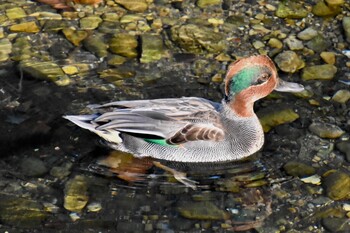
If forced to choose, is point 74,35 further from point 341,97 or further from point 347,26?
point 347,26

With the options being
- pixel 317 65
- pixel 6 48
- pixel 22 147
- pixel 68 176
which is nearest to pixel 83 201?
pixel 68 176

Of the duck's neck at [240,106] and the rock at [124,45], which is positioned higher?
the duck's neck at [240,106]

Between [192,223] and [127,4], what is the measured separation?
3.79 metres

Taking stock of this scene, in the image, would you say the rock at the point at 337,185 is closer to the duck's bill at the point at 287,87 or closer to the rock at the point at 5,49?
the duck's bill at the point at 287,87

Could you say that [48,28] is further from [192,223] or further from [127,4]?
[192,223]

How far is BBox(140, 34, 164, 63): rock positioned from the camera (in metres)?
8.95

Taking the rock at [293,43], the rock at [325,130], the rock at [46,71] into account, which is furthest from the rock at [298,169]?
the rock at [46,71]

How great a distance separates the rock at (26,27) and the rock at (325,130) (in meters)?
3.48

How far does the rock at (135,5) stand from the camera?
32.2ft

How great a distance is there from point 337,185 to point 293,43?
2.45 m

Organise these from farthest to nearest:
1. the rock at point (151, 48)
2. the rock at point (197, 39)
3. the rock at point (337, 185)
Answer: the rock at point (197, 39)
the rock at point (151, 48)
the rock at point (337, 185)

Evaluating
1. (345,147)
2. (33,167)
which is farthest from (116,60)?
(345,147)

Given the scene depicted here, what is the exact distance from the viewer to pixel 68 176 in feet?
24.2

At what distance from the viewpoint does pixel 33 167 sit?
7449 millimetres
